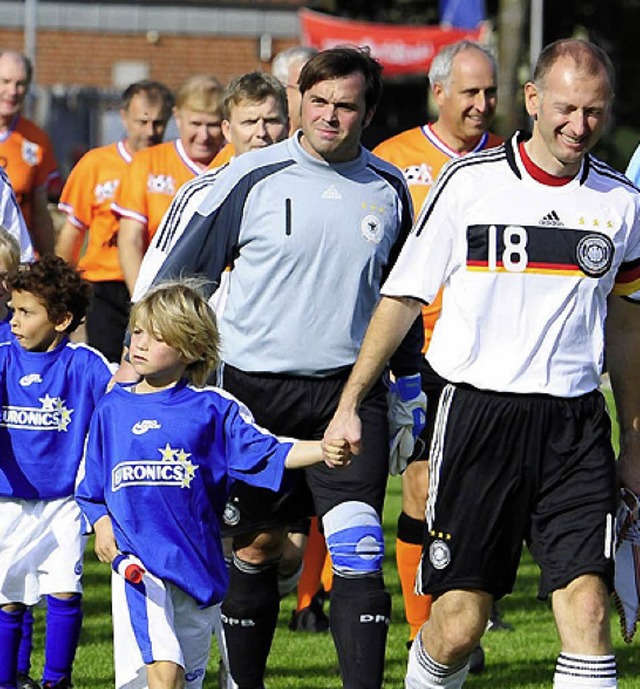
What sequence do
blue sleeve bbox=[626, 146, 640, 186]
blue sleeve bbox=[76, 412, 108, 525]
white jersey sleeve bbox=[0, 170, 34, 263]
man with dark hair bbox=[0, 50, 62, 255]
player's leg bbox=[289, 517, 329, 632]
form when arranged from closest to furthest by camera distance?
blue sleeve bbox=[76, 412, 108, 525]
blue sleeve bbox=[626, 146, 640, 186]
white jersey sleeve bbox=[0, 170, 34, 263]
player's leg bbox=[289, 517, 329, 632]
man with dark hair bbox=[0, 50, 62, 255]

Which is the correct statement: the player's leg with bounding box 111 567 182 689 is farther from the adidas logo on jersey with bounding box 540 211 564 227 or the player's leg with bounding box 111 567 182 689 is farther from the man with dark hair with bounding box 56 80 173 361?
the man with dark hair with bounding box 56 80 173 361

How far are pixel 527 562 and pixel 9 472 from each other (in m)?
4.72

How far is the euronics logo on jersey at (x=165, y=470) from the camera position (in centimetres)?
573

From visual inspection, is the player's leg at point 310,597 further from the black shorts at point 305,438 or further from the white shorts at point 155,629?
the white shorts at point 155,629

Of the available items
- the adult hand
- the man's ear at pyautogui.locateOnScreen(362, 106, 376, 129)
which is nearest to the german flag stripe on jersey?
the adult hand

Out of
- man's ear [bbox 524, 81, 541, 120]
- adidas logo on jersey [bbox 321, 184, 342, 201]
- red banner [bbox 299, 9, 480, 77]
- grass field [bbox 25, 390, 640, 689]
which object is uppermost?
red banner [bbox 299, 9, 480, 77]

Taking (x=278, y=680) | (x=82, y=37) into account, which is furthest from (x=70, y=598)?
(x=82, y=37)

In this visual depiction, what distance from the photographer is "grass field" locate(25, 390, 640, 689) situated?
7.56 meters

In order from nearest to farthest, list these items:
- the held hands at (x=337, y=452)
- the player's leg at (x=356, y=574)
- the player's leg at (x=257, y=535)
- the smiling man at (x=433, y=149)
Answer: the held hands at (x=337, y=452) → the player's leg at (x=356, y=574) → the player's leg at (x=257, y=535) → the smiling man at (x=433, y=149)

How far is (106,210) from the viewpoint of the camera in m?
10.7

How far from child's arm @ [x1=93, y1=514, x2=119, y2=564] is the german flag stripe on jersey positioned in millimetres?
1439

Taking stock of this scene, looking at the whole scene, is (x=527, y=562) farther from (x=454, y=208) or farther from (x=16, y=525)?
(x=454, y=208)

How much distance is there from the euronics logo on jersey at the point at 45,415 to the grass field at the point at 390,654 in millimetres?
1183

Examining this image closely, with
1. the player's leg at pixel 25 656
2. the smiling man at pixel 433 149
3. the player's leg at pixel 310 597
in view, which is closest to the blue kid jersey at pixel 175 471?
the player's leg at pixel 25 656
